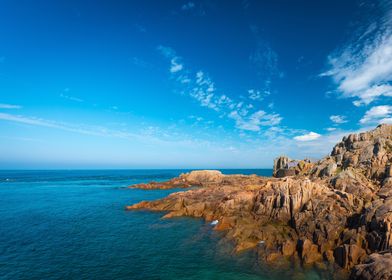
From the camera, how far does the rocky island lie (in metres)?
30.0

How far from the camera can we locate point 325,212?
3944cm

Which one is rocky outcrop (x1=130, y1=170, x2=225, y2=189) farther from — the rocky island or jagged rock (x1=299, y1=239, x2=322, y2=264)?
jagged rock (x1=299, y1=239, x2=322, y2=264)

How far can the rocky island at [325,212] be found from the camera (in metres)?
30.0

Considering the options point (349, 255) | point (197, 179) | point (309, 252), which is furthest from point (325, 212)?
point (197, 179)

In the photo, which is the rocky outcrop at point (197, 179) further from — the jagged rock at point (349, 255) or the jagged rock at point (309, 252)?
the jagged rock at point (349, 255)

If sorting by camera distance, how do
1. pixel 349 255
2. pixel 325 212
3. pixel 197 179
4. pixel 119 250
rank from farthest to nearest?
1. pixel 197 179
2. pixel 325 212
3. pixel 119 250
4. pixel 349 255

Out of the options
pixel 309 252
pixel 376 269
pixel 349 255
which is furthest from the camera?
pixel 309 252

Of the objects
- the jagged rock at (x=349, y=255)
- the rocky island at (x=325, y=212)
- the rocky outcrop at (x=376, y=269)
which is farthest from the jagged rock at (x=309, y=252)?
the rocky outcrop at (x=376, y=269)

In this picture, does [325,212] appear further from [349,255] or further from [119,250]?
[119,250]

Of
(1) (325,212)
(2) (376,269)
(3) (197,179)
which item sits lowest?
(2) (376,269)

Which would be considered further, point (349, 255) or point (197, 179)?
point (197, 179)

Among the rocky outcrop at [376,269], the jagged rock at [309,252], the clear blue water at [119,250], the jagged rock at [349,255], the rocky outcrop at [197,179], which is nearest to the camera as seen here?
the rocky outcrop at [376,269]

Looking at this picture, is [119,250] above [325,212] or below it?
below

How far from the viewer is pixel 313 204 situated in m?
42.2
